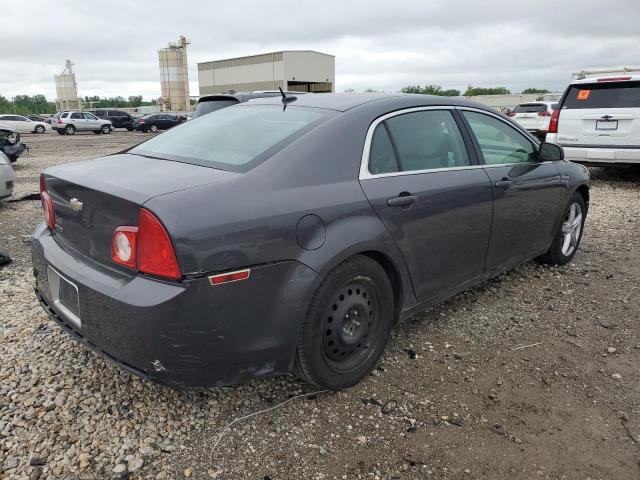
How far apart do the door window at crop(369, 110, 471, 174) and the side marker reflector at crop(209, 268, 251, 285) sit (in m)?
0.99

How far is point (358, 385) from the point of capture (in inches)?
112

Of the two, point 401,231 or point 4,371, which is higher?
point 401,231

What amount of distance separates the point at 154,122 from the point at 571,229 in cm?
3322

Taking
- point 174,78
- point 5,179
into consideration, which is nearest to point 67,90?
point 174,78

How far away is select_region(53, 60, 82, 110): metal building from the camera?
74.0 metres

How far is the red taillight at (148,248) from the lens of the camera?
205cm

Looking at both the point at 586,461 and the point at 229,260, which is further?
the point at 586,461

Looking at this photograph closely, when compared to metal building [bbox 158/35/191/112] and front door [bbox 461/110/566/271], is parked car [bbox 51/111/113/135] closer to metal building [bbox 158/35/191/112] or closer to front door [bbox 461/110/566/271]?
metal building [bbox 158/35/191/112]

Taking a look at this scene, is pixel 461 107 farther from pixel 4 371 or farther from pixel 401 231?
pixel 4 371

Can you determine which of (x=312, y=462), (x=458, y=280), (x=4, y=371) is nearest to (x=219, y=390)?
(x=312, y=462)

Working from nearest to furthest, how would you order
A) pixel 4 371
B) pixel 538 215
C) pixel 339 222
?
pixel 339 222 < pixel 4 371 < pixel 538 215

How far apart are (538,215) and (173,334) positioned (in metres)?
3.16

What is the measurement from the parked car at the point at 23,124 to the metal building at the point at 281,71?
22.1 metres

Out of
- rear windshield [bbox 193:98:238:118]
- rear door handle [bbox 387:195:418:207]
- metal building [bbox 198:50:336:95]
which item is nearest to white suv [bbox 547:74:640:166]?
rear windshield [bbox 193:98:238:118]
